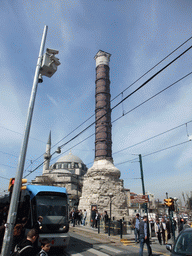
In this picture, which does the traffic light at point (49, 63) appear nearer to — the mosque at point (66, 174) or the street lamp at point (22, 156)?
the street lamp at point (22, 156)

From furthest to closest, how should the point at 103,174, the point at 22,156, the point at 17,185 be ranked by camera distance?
the point at 103,174
the point at 22,156
the point at 17,185

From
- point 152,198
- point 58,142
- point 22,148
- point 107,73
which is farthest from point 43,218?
point 152,198

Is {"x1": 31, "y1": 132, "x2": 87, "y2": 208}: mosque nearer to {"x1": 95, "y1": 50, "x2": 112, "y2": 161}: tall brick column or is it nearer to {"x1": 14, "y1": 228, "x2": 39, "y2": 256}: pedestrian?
{"x1": 95, "y1": 50, "x2": 112, "y2": 161}: tall brick column

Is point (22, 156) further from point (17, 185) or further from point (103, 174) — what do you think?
point (103, 174)

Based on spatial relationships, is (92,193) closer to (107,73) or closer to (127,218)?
(127,218)

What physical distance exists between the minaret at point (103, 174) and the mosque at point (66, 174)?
16.5 metres

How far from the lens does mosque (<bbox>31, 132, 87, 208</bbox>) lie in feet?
163

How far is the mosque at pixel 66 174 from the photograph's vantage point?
49625 mm

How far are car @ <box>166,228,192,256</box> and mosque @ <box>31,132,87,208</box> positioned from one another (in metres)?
38.7

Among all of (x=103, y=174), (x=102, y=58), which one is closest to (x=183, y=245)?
(x=103, y=174)

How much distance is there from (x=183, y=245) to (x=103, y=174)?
21738 mm

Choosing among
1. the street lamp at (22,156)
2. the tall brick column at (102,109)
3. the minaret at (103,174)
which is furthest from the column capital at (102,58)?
the street lamp at (22,156)

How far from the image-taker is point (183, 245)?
3.92 m

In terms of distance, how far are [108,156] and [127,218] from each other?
829 cm
